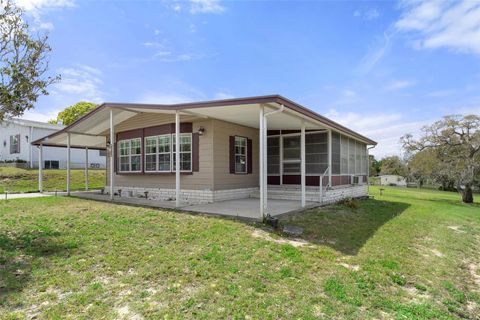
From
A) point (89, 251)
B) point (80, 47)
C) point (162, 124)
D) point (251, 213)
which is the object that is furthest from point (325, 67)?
point (89, 251)

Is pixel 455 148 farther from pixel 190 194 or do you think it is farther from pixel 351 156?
pixel 190 194

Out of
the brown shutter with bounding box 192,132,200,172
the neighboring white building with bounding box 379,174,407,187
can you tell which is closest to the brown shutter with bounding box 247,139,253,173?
the brown shutter with bounding box 192,132,200,172

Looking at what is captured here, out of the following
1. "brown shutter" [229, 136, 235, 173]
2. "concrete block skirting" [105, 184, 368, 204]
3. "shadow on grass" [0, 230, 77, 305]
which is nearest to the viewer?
"shadow on grass" [0, 230, 77, 305]

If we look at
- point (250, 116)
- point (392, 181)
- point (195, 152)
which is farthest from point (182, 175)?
point (392, 181)

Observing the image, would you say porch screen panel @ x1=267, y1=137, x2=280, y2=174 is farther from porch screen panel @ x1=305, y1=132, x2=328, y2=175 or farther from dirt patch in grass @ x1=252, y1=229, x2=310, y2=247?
dirt patch in grass @ x1=252, y1=229, x2=310, y2=247

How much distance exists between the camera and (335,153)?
11.7m

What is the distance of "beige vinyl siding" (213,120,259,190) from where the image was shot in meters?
10.0

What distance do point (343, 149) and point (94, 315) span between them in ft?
38.1

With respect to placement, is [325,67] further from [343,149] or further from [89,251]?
[89,251]

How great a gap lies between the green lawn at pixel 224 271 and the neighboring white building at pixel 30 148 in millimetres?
18252

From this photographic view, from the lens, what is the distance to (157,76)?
47.1 feet

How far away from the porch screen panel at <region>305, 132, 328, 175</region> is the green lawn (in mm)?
4488

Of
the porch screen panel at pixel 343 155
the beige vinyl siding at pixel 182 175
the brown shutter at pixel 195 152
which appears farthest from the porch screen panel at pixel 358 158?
the brown shutter at pixel 195 152

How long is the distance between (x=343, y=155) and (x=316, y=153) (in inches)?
74.3
